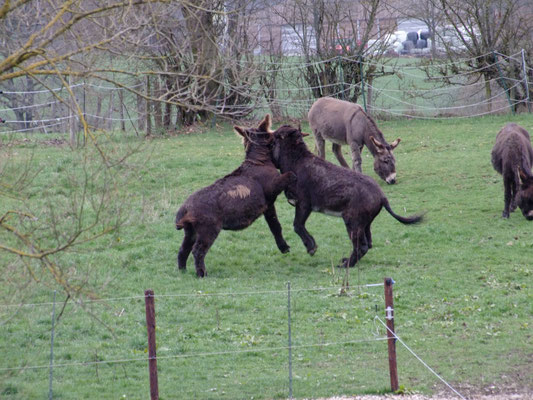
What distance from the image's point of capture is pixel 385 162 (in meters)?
16.3

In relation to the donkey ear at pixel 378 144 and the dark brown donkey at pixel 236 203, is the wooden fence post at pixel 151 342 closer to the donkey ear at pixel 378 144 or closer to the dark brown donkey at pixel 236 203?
the dark brown donkey at pixel 236 203

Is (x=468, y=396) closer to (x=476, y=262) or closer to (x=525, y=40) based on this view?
(x=476, y=262)

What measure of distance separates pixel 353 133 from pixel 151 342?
10.9 meters

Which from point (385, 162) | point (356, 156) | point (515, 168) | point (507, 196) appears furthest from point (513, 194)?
point (356, 156)

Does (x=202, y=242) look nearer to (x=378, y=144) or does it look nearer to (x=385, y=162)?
A: (x=378, y=144)

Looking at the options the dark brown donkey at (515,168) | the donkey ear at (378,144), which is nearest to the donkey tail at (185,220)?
the donkey ear at (378,144)

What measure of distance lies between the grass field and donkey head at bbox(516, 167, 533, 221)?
207 millimetres

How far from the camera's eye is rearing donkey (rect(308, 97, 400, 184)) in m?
16.4

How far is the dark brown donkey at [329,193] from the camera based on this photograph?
11.4 meters

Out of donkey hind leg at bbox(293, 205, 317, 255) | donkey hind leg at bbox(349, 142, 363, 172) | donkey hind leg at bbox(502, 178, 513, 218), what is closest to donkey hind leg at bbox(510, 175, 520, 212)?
donkey hind leg at bbox(502, 178, 513, 218)

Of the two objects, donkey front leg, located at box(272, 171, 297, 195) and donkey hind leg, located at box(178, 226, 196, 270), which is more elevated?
donkey front leg, located at box(272, 171, 297, 195)

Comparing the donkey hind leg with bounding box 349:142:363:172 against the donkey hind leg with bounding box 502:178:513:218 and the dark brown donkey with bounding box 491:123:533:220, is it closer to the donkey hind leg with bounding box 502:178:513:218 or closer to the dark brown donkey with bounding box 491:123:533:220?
the dark brown donkey with bounding box 491:123:533:220

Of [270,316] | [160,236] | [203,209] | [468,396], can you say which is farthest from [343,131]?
[468,396]

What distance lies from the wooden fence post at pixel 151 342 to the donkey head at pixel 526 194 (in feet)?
29.4
